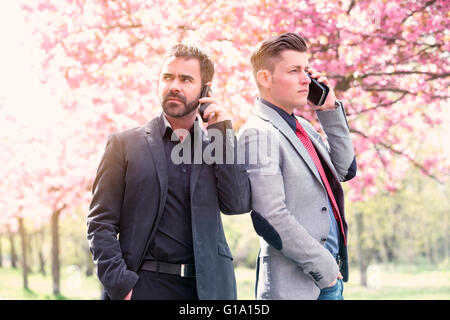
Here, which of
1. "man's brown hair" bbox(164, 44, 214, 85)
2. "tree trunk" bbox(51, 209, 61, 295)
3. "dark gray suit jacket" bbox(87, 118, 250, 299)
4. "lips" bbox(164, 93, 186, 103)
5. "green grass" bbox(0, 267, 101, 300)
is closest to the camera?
"dark gray suit jacket" bbox(87, 118, 250, 299)

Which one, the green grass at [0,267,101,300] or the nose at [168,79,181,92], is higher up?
the nose at [168,79,181,92]

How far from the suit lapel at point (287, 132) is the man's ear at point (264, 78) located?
0.16 meters

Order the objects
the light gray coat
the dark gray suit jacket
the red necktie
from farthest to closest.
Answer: the red necktie < the light gray coat < the dark gray suit jacket

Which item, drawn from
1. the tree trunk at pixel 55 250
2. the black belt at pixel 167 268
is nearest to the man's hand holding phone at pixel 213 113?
the black belt at pixel 167 268

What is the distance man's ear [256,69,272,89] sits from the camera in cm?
349

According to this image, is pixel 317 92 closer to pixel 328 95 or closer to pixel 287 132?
pixel 328 95

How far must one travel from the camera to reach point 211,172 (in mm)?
3176

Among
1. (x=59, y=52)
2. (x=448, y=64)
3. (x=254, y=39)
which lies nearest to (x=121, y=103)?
(x=59, y=52)

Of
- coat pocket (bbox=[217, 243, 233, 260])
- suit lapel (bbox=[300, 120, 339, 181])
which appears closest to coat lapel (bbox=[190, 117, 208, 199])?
coat pocket (bbox=[217, 243, 233, 260])

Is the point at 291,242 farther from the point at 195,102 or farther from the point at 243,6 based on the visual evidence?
the point at 243,6

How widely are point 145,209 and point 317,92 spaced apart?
60.1 inches

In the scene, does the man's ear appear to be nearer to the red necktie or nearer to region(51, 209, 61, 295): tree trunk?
the red necktie

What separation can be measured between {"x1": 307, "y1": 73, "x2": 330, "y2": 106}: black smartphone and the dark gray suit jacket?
2.92 ft
